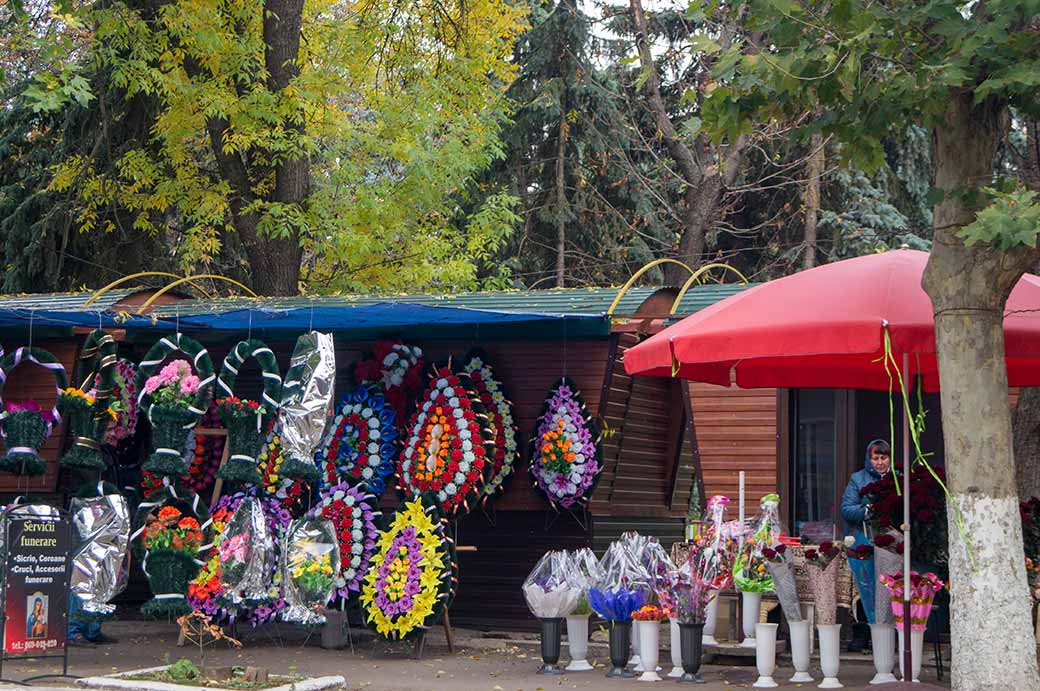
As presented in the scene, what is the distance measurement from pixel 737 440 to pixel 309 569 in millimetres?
3907

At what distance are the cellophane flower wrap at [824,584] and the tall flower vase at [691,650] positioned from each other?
87 centimetres

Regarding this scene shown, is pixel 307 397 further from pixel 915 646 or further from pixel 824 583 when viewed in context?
pixel 915 646

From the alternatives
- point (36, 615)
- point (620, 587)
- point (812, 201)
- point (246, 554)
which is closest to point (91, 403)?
point (246, 554)

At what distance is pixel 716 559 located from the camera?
34.8 ft

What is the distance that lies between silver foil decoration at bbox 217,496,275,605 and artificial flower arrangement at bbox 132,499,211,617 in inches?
10.7

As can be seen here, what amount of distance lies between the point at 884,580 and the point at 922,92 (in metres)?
3.36

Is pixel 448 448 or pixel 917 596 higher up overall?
pixel 448 448

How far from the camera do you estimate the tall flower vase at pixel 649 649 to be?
10484 millimetres

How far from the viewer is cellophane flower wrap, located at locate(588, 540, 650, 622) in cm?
1077

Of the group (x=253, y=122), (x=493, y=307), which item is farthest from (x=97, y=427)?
(x=253, y=122)

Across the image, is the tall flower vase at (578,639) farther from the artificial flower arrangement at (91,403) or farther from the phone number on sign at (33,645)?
the artificial flower arrangement at (91,403)

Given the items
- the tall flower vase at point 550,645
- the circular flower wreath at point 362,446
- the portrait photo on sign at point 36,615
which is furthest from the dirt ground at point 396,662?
the circular flower wreath at point 362,446

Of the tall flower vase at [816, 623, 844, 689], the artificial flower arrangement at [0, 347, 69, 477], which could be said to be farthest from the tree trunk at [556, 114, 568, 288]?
the tall flower vase at [816, 623, 844, 689]

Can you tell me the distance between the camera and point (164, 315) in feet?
42.1
